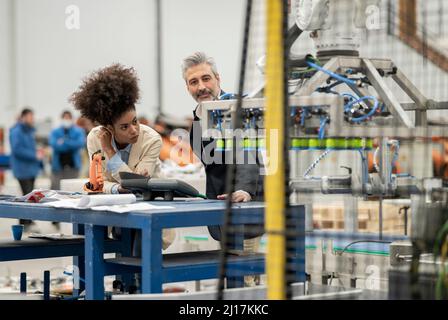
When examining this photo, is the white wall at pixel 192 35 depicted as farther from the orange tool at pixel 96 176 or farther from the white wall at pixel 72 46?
the orange tool at pixel 96 176

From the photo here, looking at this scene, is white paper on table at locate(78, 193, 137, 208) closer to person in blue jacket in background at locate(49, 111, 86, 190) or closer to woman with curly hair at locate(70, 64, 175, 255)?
woman with curly hair at locate(70, 64, 175, 255)

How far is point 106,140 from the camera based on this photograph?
4.19 m

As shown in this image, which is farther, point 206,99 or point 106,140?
point 206,99

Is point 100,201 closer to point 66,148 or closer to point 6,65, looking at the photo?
point 66,148

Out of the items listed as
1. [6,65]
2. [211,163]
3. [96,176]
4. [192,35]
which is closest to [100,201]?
[96,176]

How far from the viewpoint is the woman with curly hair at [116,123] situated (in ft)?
13.6

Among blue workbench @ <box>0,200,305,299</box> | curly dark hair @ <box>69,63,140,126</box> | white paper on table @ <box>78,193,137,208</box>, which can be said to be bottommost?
blue workbench @ <box>0,200,305,299</box>

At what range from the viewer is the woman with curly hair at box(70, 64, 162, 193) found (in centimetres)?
413

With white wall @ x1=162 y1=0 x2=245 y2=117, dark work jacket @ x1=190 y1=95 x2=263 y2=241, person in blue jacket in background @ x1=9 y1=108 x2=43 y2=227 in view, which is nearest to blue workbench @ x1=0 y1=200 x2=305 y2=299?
dark work jacket @ x1=190 y1=95 x2=263 y2=241

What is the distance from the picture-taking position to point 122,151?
4266 millimetres

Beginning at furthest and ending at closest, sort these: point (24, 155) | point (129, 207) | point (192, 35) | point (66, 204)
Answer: point (192, 35) → point (24, 155) → point (66, 204) → point (129, 207)

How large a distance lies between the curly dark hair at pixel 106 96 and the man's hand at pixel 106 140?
0.04m

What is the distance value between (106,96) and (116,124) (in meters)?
0.14

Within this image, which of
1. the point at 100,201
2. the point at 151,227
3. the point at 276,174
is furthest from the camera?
the point at 100,201
